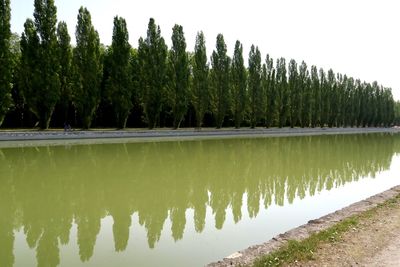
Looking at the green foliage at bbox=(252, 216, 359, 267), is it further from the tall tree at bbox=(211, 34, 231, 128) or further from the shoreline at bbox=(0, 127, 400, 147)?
the tall tree at bbox=(211, 34, 231, 128)

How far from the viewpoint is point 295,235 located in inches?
274

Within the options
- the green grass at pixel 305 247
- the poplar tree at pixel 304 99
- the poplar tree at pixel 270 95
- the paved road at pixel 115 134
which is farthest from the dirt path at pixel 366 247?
the poplar tree at pixel 304 99

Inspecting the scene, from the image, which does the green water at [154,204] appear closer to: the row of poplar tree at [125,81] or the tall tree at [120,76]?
the row of poplar tree at [125,81]

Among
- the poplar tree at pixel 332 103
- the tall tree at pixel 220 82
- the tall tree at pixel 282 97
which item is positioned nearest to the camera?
the tall tree at pixel 220 82

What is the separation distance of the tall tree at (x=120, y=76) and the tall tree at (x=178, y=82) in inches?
233

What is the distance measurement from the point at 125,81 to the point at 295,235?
34213 mm

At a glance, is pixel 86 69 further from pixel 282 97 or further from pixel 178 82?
pixel 282 97

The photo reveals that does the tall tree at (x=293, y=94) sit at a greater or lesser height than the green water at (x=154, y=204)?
greater

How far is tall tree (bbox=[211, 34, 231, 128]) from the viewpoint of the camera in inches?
1943

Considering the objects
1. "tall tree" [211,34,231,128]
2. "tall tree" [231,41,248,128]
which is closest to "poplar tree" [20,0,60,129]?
"tall tree" [211,34,231,128]

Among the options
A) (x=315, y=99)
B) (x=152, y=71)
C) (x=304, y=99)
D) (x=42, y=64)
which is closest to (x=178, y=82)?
(x=152, y=71)

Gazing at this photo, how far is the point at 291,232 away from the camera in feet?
23.5

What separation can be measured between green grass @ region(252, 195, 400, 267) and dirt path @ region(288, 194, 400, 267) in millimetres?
104

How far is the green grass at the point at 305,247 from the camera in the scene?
5480 millimetres
